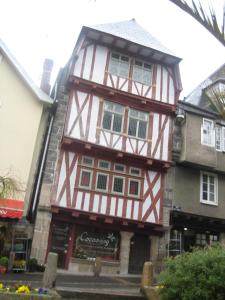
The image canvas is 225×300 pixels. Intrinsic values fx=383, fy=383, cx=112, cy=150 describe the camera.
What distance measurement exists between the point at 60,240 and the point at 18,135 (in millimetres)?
4784

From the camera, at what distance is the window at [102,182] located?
16.7 metres

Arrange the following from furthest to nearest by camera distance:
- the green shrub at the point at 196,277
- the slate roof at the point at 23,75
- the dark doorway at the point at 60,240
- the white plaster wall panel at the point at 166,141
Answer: the white plaster wall panel at the point at 166,141 < the slate roof at the point at 23,75 < the dark doorway at the point at 60,240 < the green shrub at the point at 196,277

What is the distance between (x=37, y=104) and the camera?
17.1m

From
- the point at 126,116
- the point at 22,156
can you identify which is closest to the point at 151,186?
the point at 126,116

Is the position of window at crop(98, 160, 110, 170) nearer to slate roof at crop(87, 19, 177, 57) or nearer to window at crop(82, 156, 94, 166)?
window at crop(82, 156, 94, 166)

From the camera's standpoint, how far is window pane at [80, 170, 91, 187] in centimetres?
1648

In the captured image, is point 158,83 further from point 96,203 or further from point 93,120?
point 96,203

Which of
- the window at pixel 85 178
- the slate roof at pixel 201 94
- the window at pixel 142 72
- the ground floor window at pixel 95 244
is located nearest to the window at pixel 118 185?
the window at pixel 85 178

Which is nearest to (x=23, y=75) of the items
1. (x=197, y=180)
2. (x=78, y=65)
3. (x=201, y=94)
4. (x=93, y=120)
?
(x=78, y=65)

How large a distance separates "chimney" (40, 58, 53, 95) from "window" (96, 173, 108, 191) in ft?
16.6

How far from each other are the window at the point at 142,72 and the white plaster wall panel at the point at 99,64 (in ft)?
5.16

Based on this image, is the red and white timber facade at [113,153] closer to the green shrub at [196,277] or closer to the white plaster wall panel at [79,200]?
the white plaster wall panel at [79,200]

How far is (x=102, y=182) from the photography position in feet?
55.3

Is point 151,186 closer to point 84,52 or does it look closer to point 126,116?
point 126,116
